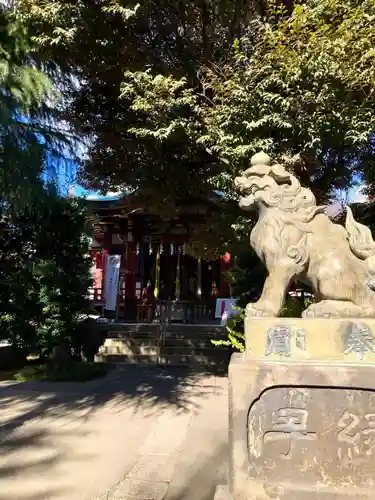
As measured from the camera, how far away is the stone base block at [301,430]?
2.81 metres

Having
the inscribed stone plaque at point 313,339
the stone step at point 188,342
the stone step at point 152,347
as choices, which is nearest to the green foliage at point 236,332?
the stone step at point 152,347

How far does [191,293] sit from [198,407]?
31.3 feet

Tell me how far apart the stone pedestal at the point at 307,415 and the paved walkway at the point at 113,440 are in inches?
37.6

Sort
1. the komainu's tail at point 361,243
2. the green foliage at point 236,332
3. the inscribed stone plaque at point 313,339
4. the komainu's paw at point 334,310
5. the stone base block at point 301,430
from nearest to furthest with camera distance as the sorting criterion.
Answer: the stone base block at point 301,430
the inscribed stone plaque at point 313,339
the komainu's paw at point 334,310
the komainu's tail at point 361,243
the green foliage at point 236,332

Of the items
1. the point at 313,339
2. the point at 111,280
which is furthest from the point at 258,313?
the point at 111,280

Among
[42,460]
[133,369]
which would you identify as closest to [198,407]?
[42,460]

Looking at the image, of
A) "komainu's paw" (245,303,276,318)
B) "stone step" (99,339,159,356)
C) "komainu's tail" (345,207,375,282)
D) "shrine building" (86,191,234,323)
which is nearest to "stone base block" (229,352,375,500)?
"komainu's paw" (245,303,276,318)

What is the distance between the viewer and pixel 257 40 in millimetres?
5957

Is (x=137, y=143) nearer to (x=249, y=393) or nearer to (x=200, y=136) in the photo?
(x=200, y=136)

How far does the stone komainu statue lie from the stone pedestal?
0.20 m

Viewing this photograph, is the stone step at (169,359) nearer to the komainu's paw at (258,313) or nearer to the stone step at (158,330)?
the stone step at (158,330)

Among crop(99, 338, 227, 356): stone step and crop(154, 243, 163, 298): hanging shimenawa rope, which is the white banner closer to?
crop(154, 243, 163, 298): hanging shimenawa rope

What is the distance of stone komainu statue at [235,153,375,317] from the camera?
3107 mm

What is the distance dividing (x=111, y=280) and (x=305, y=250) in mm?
11980
